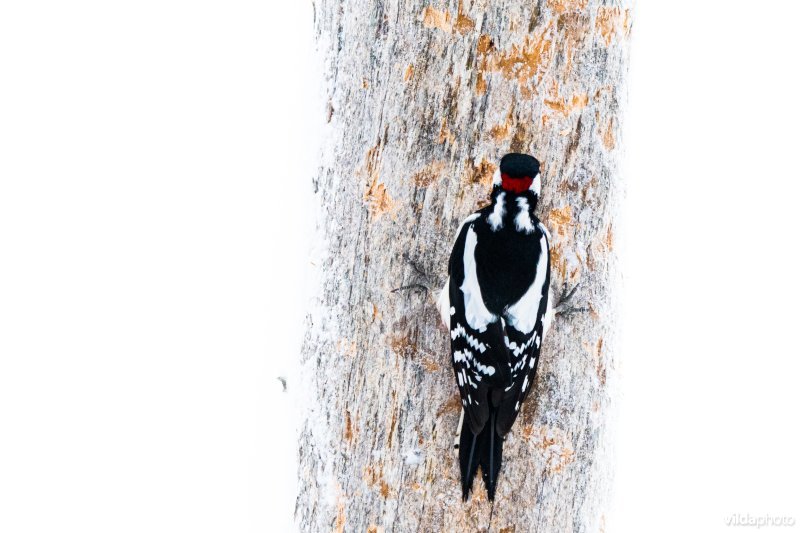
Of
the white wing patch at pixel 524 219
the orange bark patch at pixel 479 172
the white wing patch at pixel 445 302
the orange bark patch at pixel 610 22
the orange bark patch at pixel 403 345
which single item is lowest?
the orange bark patch at pixel 403 345

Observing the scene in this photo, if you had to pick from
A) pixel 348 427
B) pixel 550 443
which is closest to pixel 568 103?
pixel 550 443

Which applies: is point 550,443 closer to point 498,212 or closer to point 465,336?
point 465,336

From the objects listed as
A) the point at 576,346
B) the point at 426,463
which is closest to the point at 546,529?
the point at 426,463

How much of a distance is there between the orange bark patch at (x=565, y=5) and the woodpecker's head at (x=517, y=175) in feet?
1.23

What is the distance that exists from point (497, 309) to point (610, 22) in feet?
2.57

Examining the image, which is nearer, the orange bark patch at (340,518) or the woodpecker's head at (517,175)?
the woodpecker's head at (517,175)

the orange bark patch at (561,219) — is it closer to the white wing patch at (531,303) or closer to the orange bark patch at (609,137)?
the white wing patch at (531,303)

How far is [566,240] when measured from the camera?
1854 millimetres

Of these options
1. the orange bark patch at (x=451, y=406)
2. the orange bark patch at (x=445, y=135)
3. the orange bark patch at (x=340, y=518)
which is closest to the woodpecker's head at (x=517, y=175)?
the orange bark patch at (x=445, y=135)

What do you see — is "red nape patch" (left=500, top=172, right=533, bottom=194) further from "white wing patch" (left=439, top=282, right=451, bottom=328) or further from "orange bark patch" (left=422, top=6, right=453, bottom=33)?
"orange bark patch" (left=422, top=6, right=453, bottom=33)

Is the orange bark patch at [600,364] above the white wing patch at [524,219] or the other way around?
the other way around

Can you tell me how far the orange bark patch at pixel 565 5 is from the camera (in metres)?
1.80

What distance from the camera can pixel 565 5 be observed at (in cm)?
181

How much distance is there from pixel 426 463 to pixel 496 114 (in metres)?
0.88
